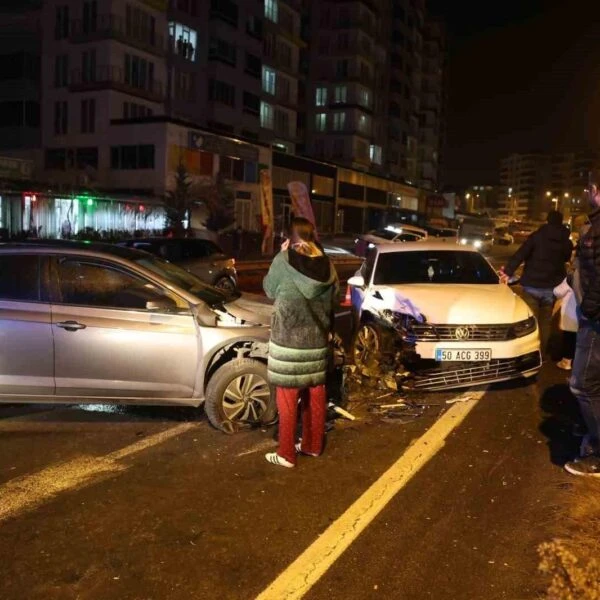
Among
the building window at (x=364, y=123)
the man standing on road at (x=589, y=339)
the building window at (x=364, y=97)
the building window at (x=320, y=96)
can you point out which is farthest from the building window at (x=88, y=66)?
the man standing on road at (x=589, y=339)

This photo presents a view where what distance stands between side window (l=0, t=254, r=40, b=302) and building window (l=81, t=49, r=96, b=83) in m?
39.2

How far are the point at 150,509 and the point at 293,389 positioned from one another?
49.2 inches

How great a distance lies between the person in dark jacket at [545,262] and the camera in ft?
26.8

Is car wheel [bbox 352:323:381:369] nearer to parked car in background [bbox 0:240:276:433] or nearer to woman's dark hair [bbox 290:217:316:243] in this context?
parked car in background [bbox 0:240:276:433]

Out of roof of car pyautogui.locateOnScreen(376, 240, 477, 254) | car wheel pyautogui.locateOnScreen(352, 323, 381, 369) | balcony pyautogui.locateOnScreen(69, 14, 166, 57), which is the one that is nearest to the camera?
car wheel pyautogui.locateOnScreen(352, 323, 381, 369)

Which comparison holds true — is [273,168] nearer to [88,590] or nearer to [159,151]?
[159,151]

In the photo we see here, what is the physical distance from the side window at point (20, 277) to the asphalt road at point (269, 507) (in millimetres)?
1145

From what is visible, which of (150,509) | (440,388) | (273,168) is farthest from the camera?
(273,168)

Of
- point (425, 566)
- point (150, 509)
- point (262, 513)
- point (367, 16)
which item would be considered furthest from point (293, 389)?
point (367, 16)

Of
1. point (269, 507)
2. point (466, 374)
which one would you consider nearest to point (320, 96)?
point (466, 374)

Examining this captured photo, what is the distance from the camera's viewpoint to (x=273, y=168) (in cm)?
4831

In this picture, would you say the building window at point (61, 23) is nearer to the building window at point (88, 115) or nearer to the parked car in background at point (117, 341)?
the building window at point (88, 115)

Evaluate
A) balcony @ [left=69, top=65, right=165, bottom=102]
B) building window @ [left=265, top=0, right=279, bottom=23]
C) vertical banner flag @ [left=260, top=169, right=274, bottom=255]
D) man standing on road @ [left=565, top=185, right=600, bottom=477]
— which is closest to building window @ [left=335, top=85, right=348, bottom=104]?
building window @ [left=265, top=0, right=279, bottom=23]

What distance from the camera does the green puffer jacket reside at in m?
4.67
